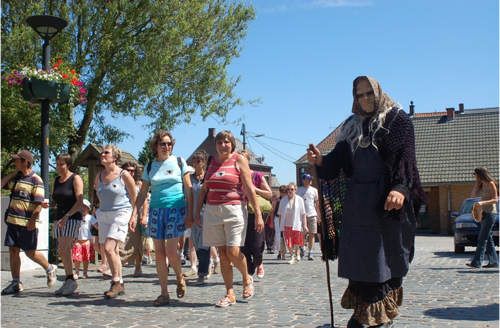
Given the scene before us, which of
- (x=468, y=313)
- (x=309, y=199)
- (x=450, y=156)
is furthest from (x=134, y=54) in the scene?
(x=450, y=156)

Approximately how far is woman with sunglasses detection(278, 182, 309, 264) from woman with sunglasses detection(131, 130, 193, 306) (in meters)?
5.84

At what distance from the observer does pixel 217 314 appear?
571 cm

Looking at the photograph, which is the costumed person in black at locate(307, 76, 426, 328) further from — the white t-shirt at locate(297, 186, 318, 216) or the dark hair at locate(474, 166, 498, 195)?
the white t-shirt at locate(297, 186, 318, 216)

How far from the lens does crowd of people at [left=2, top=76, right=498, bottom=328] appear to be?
13.2 feet

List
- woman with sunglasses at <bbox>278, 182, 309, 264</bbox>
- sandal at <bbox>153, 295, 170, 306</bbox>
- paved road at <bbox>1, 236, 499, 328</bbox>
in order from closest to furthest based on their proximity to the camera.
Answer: paved road at <bbox>1, 236, 499, 328</bbox>, sandal at <bbox>153, 295, 170, 306</bbox>, woman with sunglasses at <bbox>278, 182, 309, 264</bbox>

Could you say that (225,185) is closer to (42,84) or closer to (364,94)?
(364,94)

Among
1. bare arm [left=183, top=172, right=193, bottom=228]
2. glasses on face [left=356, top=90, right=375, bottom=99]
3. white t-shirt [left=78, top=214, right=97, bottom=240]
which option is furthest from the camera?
white t-shirt [left=78, top=214, right=97, bottom=240]

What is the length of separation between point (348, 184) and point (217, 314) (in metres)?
2.21

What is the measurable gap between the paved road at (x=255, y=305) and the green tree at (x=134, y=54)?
9.42 metres

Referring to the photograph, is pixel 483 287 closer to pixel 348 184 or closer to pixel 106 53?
pixel 348 184

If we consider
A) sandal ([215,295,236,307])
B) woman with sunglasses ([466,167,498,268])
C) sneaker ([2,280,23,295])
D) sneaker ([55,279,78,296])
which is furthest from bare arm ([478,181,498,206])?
sneaker ([2,280,23,295])

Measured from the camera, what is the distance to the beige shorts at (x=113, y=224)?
22.9ft

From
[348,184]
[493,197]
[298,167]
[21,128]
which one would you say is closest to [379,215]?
[348,184]

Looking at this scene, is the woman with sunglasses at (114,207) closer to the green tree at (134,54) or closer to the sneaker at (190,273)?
the sneaker at (190,273)
